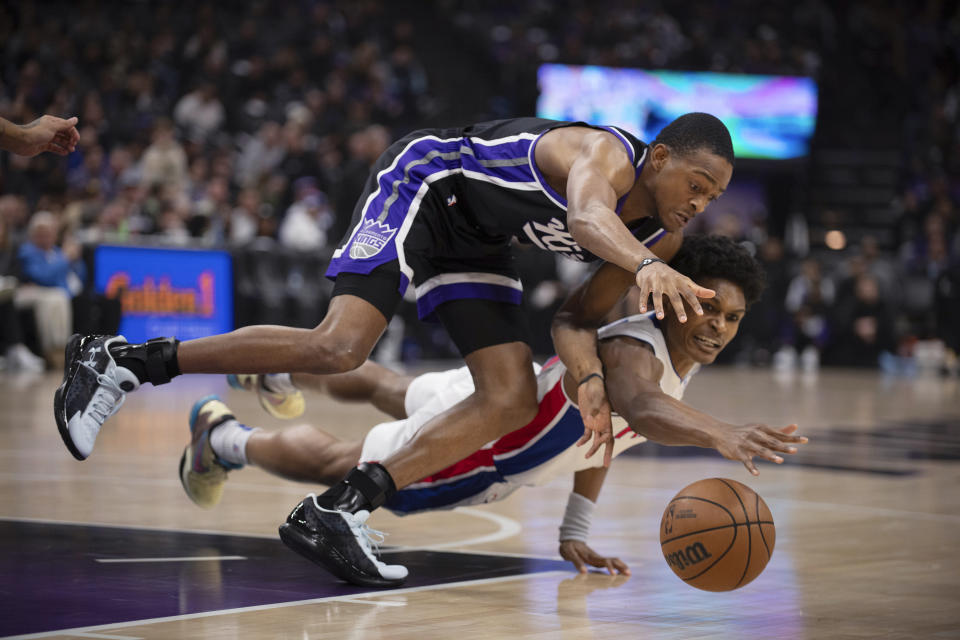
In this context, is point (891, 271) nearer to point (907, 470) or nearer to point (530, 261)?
point (530, 261)

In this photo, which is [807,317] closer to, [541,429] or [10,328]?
[10,328]

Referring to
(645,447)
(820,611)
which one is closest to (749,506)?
(820,611)

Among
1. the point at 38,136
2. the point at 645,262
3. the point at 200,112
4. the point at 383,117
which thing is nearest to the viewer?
the point at 645,262

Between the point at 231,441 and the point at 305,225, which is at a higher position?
the point at 305,225

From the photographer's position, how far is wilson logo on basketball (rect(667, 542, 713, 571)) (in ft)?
12.2

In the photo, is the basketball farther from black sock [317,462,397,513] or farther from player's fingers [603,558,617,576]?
black sock [317,462,397,513]

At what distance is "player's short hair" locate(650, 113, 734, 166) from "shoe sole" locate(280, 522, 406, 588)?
168cm

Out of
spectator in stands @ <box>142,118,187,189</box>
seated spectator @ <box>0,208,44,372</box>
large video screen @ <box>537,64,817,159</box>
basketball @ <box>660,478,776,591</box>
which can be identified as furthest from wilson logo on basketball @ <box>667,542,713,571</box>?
large video screen @ <box>537,64,817,159</box>

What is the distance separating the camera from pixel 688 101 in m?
21.3

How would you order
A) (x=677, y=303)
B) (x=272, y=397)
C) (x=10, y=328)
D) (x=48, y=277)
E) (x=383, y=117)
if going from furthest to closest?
1. (x=383, y=117)
2. (x=10, y=328)
3. (x=48, y=277)
4. (x=272, y=397)
5. (x=677, y=303)

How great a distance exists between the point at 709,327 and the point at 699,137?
65 cm

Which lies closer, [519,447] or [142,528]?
[519,447]

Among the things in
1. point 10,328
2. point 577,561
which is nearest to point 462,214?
point 577,561

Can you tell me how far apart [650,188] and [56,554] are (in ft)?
7.76
